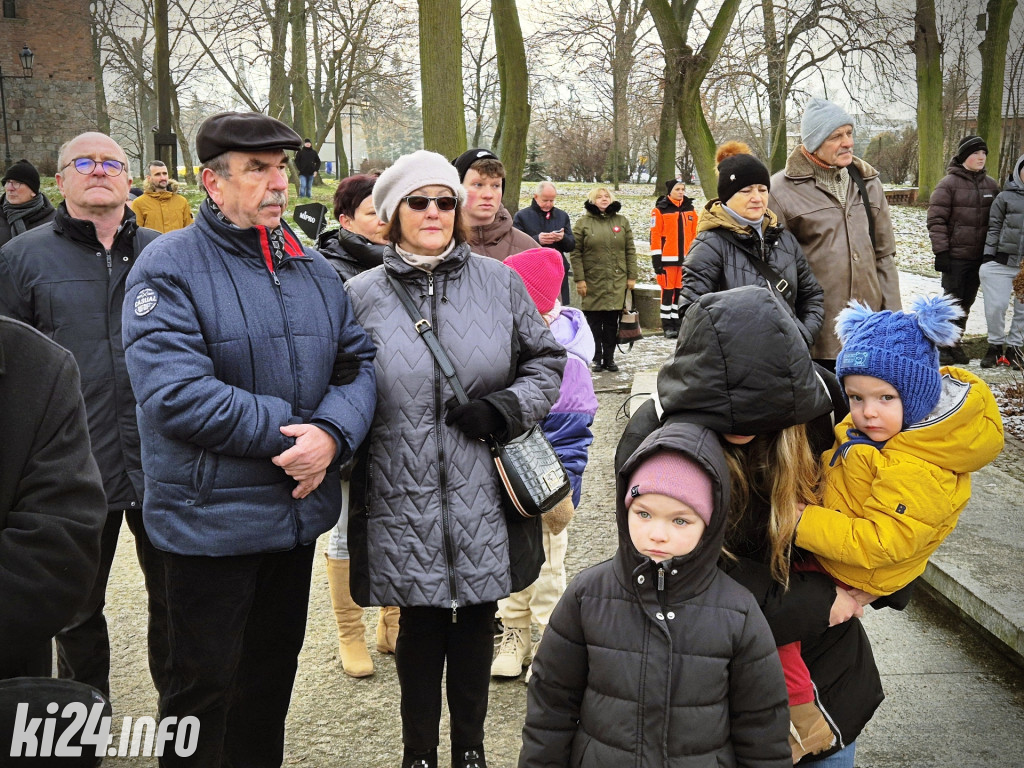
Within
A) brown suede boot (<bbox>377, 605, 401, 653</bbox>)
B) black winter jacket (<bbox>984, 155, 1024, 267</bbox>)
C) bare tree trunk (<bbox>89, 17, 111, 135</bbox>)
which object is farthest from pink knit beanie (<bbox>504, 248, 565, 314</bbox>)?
bare tree trunk (<bbox>89, 17, 111, 135</bbox>)

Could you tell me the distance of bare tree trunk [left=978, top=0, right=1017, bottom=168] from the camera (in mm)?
19531

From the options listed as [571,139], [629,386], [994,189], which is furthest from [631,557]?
[571,139]

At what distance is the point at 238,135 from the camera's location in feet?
9.41

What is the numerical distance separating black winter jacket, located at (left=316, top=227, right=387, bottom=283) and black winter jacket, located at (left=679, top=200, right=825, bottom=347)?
1.53 metres

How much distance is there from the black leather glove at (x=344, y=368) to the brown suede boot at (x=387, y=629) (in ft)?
5.10

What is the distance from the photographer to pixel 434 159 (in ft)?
10.8

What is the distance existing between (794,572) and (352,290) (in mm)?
1658

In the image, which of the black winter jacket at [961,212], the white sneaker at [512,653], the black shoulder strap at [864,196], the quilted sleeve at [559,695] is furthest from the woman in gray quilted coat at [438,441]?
the black winter jacket at [961,212]

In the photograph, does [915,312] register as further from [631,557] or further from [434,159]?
[434,159]

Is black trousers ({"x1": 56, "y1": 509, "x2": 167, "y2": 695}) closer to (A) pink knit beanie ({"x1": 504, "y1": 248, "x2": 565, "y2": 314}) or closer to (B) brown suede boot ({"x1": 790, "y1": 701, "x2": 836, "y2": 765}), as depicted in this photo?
(A) pink knit beanie ({"x1": 504, "y1": 248, "x2": 565, "y2": 314})

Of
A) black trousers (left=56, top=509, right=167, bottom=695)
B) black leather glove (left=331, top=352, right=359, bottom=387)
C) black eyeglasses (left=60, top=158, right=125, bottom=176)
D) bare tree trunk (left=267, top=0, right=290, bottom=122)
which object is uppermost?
bare tree trunk (left=267, top=0, right=290, bottom=122)

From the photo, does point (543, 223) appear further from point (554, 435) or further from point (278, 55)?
point (278, 55)

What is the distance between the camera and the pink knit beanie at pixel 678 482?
7.13ft

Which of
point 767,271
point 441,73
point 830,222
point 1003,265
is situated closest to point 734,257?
point 767,271
